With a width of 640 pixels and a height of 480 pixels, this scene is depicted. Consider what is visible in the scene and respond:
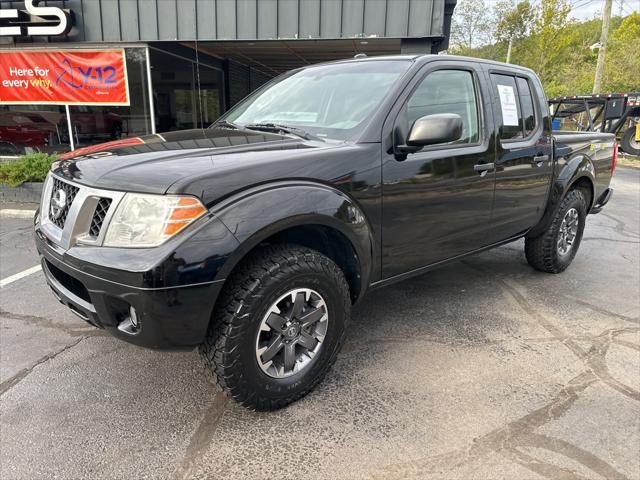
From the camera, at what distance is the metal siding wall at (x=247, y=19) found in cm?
820

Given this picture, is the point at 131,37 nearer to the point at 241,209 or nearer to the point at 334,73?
the point at 334,73

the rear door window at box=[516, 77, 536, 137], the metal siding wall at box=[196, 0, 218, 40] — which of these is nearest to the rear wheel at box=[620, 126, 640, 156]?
the metal siding wall at box=[196, 0, 218, 40]

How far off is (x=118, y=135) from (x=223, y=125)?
26.0 feet

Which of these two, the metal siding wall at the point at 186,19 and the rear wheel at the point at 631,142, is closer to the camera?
the metal siding wall at the point at 186,19

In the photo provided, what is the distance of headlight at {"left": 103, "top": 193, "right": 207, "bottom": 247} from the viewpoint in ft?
6.48

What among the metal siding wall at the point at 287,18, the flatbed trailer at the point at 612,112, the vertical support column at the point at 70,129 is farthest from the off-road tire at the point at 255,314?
the flatbed trailer at the point at 612,112

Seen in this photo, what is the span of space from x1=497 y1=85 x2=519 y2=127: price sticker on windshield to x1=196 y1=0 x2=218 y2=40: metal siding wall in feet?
20.4

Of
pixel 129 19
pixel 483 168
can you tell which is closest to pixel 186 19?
pixel 129 19

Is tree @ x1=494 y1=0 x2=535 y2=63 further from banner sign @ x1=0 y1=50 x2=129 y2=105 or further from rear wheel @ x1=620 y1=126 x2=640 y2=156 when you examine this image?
banner sign @ x1=0 y1=50 x2=129 y2=105

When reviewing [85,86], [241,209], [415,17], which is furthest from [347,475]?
[85,86]

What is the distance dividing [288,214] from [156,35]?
778cm

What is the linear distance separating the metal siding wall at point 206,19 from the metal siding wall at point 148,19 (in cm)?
80

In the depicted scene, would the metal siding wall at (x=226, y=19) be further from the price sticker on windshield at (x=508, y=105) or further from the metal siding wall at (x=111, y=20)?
the price sticker on windshield at (x=508, y=105)

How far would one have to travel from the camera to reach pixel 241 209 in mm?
2092
